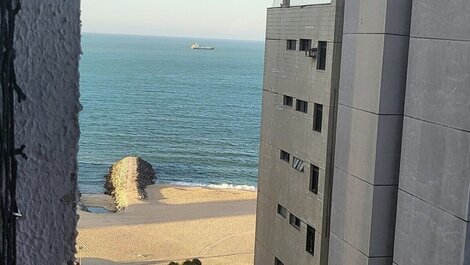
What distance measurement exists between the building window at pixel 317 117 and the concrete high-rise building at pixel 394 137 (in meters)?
0.11

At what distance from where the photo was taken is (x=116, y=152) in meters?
72.1

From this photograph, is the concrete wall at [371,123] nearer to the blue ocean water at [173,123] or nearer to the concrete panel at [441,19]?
the concrete panel at [441,19]

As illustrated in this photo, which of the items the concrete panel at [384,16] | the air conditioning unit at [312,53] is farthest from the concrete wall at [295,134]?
the concrete panel at [384,16]

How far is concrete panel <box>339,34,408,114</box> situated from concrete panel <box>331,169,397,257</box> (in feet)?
4.68

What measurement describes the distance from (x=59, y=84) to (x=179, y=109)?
9738 cm

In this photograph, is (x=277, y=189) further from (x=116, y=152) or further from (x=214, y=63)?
(x=214, y=63)

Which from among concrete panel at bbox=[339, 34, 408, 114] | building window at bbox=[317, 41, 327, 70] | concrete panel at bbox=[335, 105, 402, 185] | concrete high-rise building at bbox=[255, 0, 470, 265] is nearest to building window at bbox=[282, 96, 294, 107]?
concrete high-rise building at bbox=[255, 0, 470, 265]

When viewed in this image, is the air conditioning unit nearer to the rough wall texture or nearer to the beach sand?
the rough wall texture

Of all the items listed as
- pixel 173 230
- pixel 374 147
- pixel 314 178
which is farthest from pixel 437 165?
pixel 173 230

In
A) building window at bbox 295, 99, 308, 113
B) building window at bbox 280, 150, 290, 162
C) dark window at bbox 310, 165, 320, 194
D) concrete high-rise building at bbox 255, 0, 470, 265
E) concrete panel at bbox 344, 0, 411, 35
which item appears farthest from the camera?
building window at bbox 280, 150, 290, 162

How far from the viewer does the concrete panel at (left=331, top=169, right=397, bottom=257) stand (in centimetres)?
1142

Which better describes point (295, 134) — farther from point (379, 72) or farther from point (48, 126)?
point (48, 126)

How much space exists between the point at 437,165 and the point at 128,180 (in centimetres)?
4831

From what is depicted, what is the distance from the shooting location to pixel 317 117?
49.6ft
